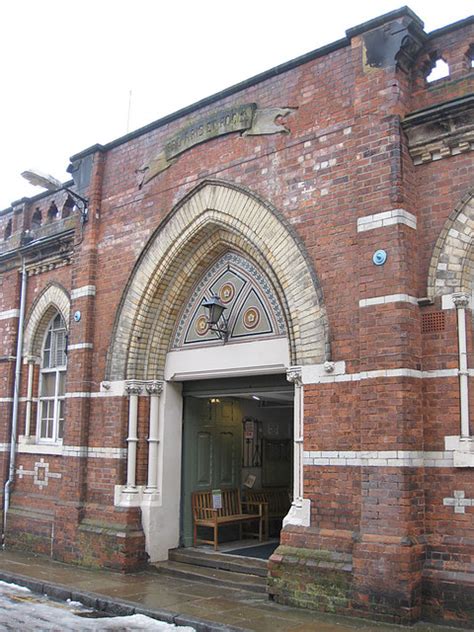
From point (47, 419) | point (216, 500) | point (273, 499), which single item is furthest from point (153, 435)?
point (47, 419)

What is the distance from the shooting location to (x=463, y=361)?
7.92m

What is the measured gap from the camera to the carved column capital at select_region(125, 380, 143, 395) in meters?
11.5

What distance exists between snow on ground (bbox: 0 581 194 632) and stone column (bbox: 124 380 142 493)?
2.24 metres

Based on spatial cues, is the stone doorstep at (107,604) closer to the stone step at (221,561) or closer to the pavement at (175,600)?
the pavement at (175,600)

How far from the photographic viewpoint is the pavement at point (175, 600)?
7750mm

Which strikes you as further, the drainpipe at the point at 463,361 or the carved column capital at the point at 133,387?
the carved column capital at the point at 133,387

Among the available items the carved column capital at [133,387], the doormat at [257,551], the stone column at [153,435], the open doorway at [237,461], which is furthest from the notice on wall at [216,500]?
the carved column capital at [133,387]

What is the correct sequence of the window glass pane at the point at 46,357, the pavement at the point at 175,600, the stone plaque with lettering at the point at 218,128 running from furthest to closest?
the window glass pane at the point at 46,357, the stone plaque with lettering at the point at 218,128, the pavement at the point at 175,600

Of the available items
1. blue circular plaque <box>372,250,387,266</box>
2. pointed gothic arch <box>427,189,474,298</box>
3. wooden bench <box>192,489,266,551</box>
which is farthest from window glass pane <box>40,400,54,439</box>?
pointed gothic arch <box>427,189,474,298</box>

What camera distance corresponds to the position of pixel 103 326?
39.9 ft

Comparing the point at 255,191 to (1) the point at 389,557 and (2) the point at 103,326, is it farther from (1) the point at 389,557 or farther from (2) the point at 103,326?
(1) the point at 389,557

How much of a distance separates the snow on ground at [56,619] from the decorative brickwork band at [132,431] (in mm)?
2244

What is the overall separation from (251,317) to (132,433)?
278 cm

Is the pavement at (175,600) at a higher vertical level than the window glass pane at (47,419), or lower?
lower
